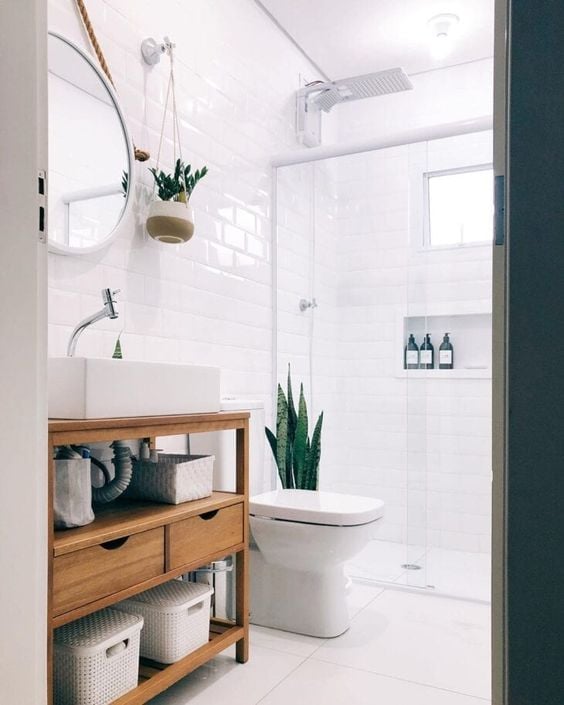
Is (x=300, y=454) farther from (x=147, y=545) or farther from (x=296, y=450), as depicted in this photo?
(x=147, y=545)

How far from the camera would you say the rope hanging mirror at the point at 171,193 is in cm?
223

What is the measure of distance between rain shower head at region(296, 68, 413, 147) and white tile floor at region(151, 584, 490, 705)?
94.3 inches

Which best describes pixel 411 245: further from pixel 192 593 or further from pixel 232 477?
pixel 192 593

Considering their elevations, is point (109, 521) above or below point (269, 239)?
below

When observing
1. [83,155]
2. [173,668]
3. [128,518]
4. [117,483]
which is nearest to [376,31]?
[83,155]

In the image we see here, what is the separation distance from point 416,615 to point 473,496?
760 millimetres

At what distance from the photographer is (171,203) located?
7.34 ft

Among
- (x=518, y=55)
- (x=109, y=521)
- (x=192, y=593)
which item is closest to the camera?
(x=518, y=55)

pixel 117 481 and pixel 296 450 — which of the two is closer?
pixel 117 481

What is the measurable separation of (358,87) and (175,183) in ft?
4.54

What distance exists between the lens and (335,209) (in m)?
3.25

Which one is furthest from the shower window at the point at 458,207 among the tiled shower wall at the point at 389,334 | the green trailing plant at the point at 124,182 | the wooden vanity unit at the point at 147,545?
the wooden vanity unit at the point at 147,545

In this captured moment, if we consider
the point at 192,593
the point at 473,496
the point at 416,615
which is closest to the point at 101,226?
the point at 192,593

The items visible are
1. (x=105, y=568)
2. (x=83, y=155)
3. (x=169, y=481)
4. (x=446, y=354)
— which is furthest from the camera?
(x=446, y=354)
